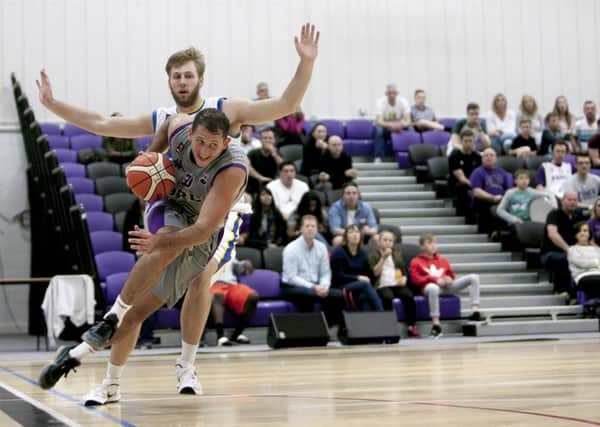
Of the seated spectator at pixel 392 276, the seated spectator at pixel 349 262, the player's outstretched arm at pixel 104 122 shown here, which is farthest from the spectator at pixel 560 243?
the player's outstretched arm at pixel 104 122

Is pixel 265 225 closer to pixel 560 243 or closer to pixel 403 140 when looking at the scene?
pixel 560 243

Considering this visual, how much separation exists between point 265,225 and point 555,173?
3.86 metres

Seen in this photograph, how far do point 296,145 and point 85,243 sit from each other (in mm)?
4272

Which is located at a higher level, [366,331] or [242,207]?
[242,207]

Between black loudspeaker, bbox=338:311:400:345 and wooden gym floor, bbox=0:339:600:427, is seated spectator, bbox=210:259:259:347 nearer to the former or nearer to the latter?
black loudspeaker, bbox=338:311:400:345

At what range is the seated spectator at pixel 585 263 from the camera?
34.7 ft

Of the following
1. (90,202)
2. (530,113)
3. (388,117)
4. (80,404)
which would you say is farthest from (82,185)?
(80,404)

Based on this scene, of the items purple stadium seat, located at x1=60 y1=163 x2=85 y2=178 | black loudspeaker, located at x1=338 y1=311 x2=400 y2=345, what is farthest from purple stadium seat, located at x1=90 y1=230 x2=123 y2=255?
black loudspeaker, located at x1=338 y1=311 x2=400 y2=345

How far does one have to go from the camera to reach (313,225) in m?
10.1

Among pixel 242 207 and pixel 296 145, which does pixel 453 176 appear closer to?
pixel 296 145

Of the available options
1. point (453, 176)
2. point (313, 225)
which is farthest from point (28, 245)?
point (453, 176)

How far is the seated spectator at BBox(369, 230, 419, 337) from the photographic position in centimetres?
1022

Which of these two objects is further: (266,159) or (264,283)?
(266,159)

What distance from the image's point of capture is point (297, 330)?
914 centimetres
